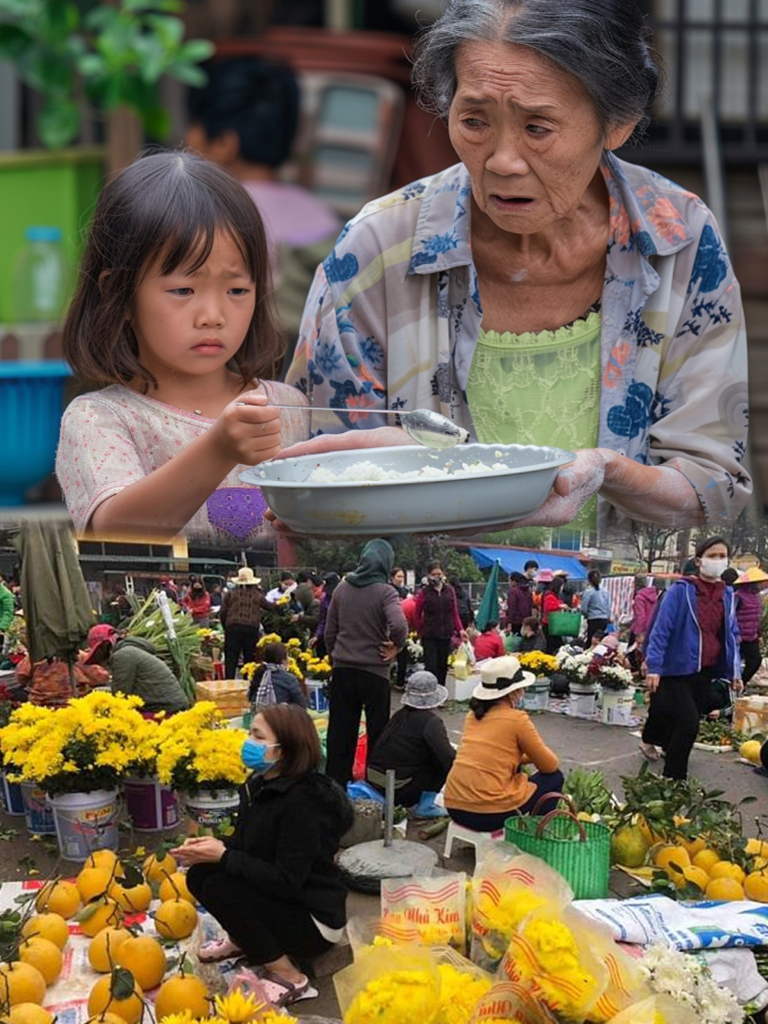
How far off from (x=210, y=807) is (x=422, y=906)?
275 mm

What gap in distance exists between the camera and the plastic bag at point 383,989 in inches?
61.6

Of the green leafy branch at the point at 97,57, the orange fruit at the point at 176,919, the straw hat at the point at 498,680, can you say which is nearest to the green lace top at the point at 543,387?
the straw hat at the point at 498,680

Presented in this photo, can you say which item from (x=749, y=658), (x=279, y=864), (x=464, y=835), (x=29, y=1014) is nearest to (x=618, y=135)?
(x=749, y=658)

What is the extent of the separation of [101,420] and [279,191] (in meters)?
1.89

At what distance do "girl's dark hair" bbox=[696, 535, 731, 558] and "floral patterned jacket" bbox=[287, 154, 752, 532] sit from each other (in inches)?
9.7

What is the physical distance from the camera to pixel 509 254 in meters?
1.91

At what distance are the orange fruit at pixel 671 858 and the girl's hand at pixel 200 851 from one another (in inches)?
20.2

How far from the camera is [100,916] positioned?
64.4 inches

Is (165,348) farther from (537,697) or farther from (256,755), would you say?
(537,697)

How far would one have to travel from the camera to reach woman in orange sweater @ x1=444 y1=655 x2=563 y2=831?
5.03 feet

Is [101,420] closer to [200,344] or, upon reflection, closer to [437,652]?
[200,344]

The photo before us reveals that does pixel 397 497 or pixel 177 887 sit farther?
pixel 177 887

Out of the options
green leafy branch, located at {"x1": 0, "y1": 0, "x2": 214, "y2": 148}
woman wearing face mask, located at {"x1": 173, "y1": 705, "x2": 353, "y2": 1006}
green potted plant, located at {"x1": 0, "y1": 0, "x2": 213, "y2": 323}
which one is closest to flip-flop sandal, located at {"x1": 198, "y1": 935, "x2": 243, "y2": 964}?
woman wearing face mask, located at {"x1": 173, "y1": 705, "x2": 353, "y2": 1006}

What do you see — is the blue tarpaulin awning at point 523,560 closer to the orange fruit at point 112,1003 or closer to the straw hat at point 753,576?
the straw hat at point 753,576
